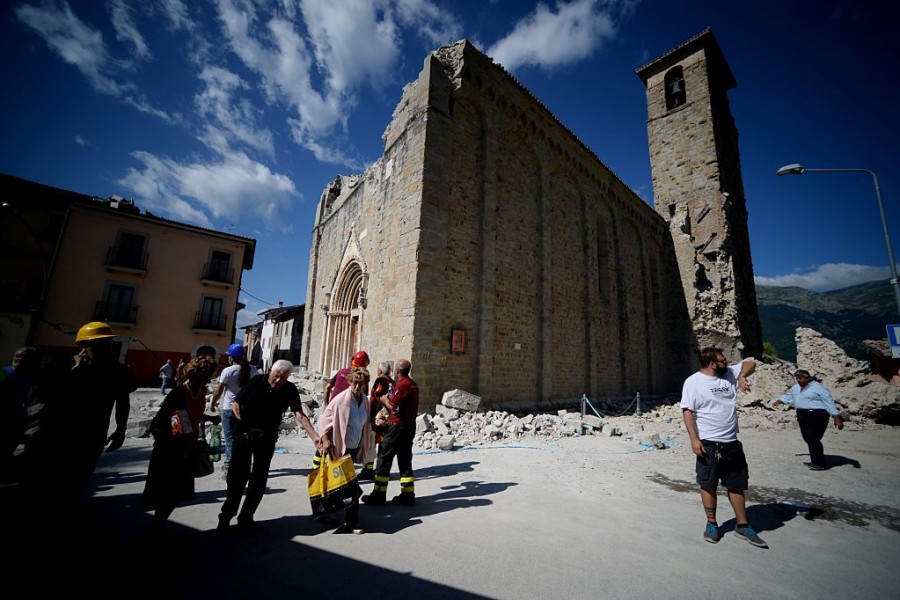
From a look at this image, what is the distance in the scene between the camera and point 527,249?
11.0 m

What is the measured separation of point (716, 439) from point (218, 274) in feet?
72.8

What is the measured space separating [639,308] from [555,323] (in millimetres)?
7985

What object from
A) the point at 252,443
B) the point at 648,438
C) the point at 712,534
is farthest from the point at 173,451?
the point at 648,438

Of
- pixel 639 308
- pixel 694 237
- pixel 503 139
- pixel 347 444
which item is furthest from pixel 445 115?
pixel 694 237

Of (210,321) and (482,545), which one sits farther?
(210,321)

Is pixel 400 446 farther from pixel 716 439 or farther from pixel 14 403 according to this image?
pixel 14 403

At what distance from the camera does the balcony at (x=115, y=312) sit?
1579 centimetres

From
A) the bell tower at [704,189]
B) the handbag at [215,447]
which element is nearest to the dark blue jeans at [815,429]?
the handbag at [215,447]

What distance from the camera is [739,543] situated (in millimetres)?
2820

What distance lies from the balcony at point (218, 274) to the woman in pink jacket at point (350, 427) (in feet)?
62.7

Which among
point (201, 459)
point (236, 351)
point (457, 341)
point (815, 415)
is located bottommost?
point (201, 459)

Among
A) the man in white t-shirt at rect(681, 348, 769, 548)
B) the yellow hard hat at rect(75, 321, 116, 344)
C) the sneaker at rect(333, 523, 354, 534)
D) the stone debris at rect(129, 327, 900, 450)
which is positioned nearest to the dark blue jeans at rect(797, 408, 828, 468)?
the stone debris at rect(129, 327, 900, 450)

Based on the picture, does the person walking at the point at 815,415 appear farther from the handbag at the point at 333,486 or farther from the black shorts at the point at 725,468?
the handbag at the point at 333,486

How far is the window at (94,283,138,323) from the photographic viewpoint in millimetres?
15883
